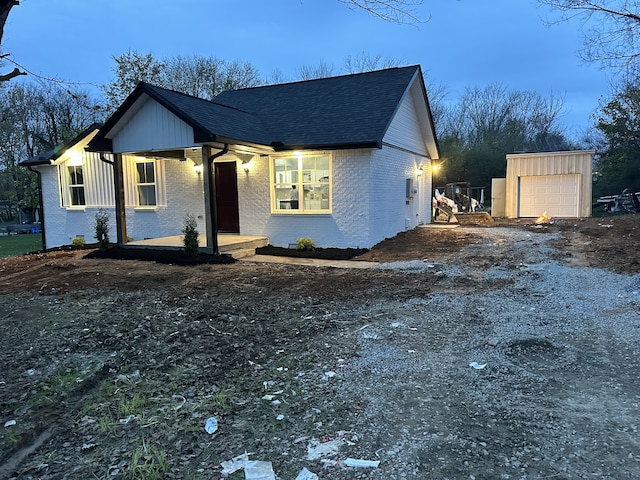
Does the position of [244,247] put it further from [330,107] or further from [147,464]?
[147,464]

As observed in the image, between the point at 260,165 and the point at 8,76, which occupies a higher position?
the point at 8,76

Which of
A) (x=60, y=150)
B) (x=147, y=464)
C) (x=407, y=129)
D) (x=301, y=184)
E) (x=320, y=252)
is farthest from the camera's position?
(x=60, y=150)

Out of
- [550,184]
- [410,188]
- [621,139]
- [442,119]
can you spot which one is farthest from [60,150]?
[442,119]

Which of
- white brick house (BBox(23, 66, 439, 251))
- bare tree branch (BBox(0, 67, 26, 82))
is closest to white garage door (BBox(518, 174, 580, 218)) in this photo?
white brick house (BBox(23, 66, 439, 251))

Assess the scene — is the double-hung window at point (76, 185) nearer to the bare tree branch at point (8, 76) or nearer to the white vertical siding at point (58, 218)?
the white vertical siding at point (58, 218)

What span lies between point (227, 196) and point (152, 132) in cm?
294

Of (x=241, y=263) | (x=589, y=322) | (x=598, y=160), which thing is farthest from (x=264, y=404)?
(x=598, y=160)

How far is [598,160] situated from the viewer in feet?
84.0

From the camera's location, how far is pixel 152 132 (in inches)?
387

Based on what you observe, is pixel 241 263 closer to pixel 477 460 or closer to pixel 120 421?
pixel 120 421

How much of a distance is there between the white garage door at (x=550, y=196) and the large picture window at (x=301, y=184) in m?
12.3

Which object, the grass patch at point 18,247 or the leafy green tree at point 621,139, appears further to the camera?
the leafy green tree at point 621,139

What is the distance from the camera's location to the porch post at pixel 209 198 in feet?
30.5

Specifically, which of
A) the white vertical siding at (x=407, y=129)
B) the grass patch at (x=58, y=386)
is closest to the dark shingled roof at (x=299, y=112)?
the white vertical siding at (x=407, y=129)
